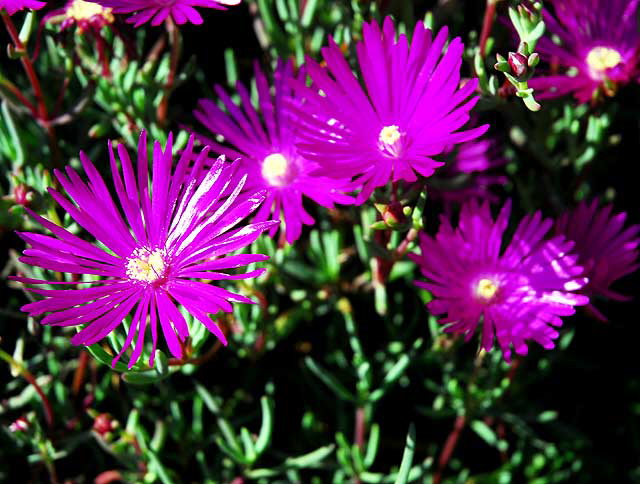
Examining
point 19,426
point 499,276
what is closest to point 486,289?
point 499,276

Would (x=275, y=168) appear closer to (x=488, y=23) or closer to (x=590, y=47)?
(x=488, y=23)

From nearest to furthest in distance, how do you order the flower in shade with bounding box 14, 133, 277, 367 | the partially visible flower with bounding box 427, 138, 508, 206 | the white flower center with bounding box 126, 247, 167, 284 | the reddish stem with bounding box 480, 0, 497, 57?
the flower in shade with bounding box 14, 133, 277, 367
the white flower center with bounding box 126, 247, 167, 284
the reddish stem with bounding box 480, 0, 497, 57
the partially visible flower with bounding box 427, 138, 508, 206

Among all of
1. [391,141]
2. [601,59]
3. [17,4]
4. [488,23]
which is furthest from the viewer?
[601,59]

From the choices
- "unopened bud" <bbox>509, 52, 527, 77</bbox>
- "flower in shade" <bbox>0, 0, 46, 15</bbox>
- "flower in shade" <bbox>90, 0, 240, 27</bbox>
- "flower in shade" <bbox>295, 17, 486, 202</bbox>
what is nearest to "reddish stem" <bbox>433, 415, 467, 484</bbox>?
"flower in shade" <bbox>295, 17, 486, 202</bbox>

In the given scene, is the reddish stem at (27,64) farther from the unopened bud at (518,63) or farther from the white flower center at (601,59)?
the white flower center at (601,59)

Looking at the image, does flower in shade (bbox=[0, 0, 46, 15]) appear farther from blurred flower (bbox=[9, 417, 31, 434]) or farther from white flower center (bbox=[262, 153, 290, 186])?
blurred flower (bbox=[9, 417, 31, 434])

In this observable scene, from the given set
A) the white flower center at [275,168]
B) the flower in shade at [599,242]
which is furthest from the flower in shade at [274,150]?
the flower in shade at [599,242]

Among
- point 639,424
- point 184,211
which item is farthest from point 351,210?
point 639,424
